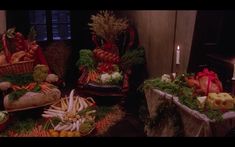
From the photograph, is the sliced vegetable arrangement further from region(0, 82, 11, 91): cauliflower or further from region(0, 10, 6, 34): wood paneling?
region(0, 10, 6, 34): wood paneling

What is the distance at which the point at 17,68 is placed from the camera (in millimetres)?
5328

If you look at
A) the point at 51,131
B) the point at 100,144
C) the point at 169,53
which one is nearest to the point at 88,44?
the point at 169,53

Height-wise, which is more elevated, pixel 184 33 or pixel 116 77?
pixel 184 33

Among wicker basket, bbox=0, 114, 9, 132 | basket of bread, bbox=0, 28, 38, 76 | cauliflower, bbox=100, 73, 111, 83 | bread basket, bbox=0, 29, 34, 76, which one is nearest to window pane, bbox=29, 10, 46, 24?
basket of bread, bbox=0, 28, 38, 76

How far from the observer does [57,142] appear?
12.8 ft

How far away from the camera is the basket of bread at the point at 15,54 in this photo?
17.3ft

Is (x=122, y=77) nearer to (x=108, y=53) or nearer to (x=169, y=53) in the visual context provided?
(x=108, y=53)

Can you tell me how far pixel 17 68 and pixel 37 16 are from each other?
6.36 ft

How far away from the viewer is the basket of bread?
207 inches

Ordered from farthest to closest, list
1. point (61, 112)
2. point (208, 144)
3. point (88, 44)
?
point (88, 44)
point (61, 112)
point (208, 144)

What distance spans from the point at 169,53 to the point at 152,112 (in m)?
1.40

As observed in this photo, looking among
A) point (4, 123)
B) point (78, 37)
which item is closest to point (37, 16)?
point (78, 37)

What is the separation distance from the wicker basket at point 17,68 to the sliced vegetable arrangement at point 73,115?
0.77m

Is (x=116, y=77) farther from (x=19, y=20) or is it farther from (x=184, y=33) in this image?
(x=19, y=20)
